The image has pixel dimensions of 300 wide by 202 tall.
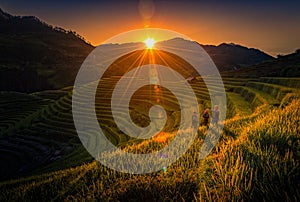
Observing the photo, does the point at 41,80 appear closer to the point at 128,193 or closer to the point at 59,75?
the point at 59,75

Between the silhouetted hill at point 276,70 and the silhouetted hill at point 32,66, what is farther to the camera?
the silhouetted hill at point 32,66

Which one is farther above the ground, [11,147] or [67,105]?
[67,105]

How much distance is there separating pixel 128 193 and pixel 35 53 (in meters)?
203

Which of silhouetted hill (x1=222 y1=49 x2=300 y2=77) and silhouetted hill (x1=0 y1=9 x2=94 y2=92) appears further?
silhouetted hill (x1=0 y1=9 x2=94 y2=92)

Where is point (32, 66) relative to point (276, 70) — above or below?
above

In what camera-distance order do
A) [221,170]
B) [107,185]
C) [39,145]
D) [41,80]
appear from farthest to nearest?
[41,80], [39,145], [107,185], [221,170]

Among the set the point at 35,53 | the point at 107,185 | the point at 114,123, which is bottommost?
the point at 114,123

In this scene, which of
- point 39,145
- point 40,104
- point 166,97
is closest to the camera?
point 39,145

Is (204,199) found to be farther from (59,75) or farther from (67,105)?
(59,75)

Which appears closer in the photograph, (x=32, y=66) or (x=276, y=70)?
(x=276, y=70)

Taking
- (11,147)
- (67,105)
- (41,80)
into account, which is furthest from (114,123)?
(41,80)

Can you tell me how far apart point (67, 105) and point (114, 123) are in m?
26.0

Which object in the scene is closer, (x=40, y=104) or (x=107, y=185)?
(x=107, y=185)

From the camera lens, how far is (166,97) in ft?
179
